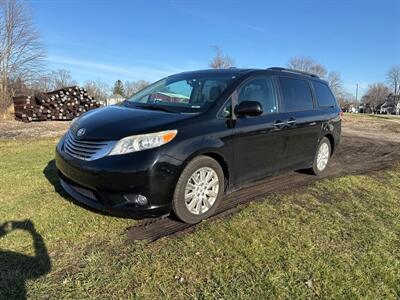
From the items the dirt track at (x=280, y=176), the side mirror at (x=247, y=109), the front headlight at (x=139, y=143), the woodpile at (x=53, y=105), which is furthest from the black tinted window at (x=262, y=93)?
the woodpile at (x=53, y=105)

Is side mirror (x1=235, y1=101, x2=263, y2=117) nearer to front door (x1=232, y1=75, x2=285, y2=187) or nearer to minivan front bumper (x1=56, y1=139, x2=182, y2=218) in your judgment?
front door (x1=232, y1=75, x2=285, y2=187)

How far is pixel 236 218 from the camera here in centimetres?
398

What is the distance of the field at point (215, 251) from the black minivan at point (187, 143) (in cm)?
36

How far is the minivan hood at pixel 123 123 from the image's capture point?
11.5 ft

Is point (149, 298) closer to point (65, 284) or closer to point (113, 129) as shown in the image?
point (65, 284)

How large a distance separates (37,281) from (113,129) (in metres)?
1.59

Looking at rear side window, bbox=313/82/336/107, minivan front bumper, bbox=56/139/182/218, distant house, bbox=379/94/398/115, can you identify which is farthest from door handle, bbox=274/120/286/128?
distant house, bbox=379/94/398/115

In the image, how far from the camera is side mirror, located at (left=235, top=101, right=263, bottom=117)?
4.14 meters

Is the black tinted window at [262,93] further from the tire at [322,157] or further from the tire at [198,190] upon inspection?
the tire at [322,157]

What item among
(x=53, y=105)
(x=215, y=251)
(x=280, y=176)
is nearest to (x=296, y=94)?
(x=280, y=176)

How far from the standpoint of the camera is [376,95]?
111875mm

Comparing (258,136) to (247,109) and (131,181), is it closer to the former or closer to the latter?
(247,109)

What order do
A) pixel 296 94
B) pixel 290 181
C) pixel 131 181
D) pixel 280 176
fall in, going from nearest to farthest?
pixel 131 181 → pixel 296 94 → pixel 290 181 → pixel 280 176

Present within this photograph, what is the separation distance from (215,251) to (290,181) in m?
2.93
